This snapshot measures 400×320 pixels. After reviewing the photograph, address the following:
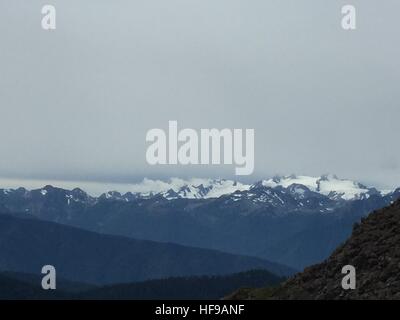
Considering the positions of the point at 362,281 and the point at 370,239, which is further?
the point at 370,239

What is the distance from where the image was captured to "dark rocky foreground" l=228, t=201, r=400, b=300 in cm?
4962

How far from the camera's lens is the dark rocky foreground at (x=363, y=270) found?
4962cm

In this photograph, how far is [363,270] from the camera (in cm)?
5403
